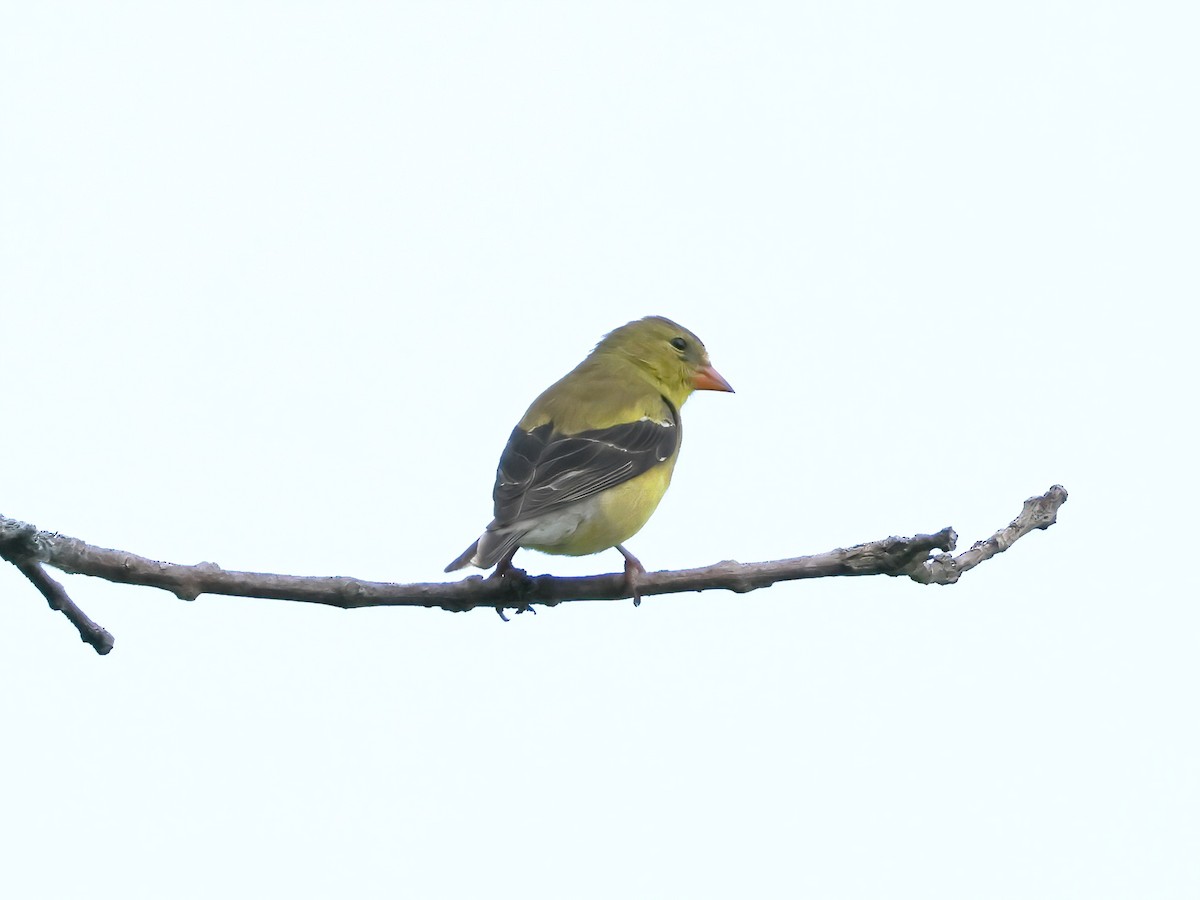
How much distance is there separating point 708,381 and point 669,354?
14.8 inches

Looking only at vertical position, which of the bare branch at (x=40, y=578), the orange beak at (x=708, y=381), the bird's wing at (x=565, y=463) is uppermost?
the orange beak at (x=708, y=381)

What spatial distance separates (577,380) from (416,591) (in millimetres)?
3895

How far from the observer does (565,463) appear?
23.0 feet

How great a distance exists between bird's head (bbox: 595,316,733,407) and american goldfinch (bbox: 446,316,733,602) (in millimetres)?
152

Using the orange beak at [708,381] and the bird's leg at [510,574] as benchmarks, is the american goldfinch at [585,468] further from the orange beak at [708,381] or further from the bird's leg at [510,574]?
the orange beak at [708,381]

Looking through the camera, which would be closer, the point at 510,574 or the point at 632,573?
the point at 632,573

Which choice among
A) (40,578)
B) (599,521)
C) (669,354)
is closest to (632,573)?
(599,521)

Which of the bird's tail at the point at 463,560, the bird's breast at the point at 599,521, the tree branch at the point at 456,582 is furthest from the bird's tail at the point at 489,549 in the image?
the bird's breast at the point at 599,521

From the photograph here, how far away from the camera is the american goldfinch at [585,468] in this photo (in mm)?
6477

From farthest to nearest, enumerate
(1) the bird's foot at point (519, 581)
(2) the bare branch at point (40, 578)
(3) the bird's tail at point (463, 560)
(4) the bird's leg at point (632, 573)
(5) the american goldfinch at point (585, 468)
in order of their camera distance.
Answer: (5) the american goldfinch at point (585, 468) → (1) the bird's foot at point (519, 581) → (3) the bird's tail at point (463, 560) → (4) the bird's leg at point (632, 573) → (2) the bare branch at point (40, 578)

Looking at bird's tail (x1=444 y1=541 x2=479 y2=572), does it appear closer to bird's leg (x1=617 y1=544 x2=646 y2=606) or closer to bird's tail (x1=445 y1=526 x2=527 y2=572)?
bird's tail (x1=445 y1=526 x2=527 y2=572)

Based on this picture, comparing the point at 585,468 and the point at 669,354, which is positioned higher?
the point at 669,354

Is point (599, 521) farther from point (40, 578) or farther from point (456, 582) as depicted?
point (40, 578)

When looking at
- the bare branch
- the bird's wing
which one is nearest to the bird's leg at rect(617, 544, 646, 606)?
the bird's wing
